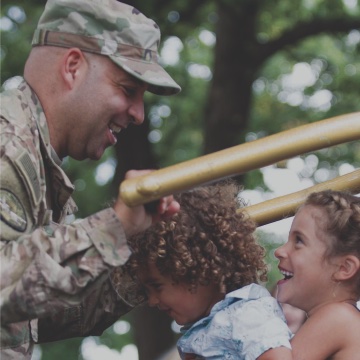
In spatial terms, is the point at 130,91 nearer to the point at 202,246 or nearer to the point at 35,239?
the point at 202,246

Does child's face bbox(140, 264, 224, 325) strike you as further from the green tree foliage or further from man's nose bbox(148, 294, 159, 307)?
the green tree foliage

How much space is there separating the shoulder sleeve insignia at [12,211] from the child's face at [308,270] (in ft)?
3.15

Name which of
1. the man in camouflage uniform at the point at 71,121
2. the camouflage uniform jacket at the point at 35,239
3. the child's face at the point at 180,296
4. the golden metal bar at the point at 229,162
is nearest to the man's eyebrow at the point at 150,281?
the child's face at the point at 180,296

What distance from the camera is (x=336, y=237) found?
141 inches

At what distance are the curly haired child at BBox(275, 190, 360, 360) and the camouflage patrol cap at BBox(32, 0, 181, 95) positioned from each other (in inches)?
26.2

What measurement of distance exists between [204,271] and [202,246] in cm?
9

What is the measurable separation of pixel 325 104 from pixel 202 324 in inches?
478

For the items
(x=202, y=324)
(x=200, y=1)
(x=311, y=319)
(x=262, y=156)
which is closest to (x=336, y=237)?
(x=311, y=319)

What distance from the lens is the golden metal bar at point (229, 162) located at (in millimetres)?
2803

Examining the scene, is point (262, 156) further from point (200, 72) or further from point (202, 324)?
point (200, 72)

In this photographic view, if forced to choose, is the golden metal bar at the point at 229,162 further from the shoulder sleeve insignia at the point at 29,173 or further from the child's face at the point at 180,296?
the child's face at the point at 180,296

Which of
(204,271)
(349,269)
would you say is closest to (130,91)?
(204,271)

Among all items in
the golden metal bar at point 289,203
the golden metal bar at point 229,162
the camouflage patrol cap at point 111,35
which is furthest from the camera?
the golden metal bar at point 289,203

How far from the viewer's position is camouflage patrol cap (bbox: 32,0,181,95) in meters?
3.43
